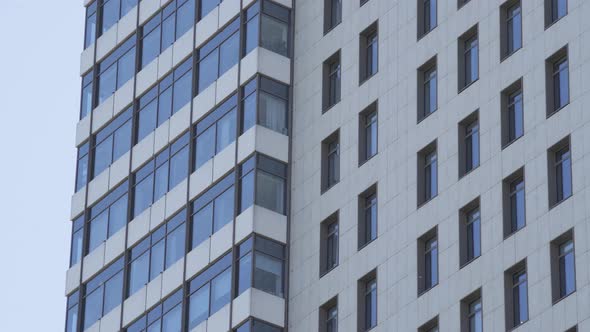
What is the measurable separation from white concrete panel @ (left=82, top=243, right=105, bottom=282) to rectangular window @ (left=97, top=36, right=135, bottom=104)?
7.17 metres

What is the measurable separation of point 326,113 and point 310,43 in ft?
12.4

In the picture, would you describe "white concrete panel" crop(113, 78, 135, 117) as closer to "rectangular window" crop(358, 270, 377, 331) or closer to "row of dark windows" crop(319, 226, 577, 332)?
"row of dark windows" crop(319, 226, 577, 332)

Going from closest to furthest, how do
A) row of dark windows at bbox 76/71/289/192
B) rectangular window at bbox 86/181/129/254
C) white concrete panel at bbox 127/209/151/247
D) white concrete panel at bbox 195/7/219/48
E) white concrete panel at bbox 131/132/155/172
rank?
row of dark windows at bbox 76/71/289/192
white concrete panel at bbox 127/209/151/247
white concrete panel at bbox 195/7/219/48
white concrete panel at bbox 131/132/155/172
rectangular window at bbox 86/181/129/254

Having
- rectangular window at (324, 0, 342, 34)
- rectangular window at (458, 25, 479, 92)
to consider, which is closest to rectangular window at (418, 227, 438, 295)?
rectangular window at (458, 25, 479, 92)

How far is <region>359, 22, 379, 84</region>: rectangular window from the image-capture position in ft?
269

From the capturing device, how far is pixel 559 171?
71438 millimetres

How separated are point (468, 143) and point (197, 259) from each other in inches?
544

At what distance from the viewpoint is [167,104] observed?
90500 millimetres

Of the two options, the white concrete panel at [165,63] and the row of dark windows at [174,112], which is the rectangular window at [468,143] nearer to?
the row of dark windows at [174,112]

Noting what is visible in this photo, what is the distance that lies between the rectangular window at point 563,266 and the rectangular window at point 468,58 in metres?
8.35

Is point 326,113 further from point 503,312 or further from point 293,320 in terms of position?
point 503,312

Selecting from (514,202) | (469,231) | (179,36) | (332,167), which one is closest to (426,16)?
(332,167)

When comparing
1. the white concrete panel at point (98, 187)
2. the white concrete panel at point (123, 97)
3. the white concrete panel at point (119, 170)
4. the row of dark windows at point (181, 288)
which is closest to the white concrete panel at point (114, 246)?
the row of dark windows at point (181, 288)

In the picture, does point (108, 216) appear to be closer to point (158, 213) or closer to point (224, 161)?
point (158, 213)
